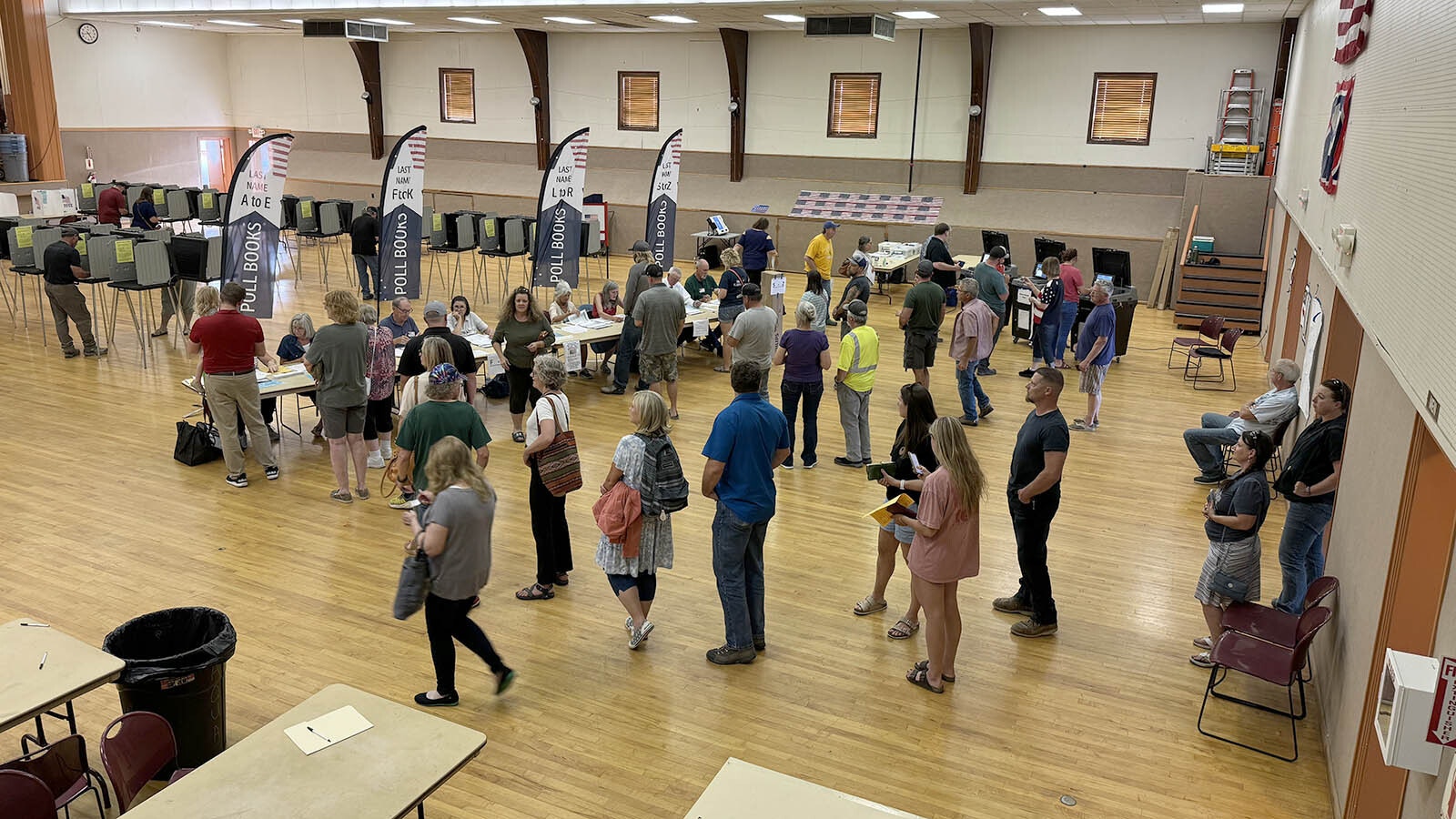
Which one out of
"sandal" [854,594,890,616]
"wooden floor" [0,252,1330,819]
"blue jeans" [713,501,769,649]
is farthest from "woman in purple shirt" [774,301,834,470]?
"blue jeans" [713,501,769,649]

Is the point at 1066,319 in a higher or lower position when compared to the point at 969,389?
higher

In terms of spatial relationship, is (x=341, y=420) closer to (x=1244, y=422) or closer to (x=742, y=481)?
(x=742, y=481)

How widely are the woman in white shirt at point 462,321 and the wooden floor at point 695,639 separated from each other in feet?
3.76

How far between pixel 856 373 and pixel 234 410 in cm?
465

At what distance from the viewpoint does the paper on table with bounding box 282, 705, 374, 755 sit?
10.9ft

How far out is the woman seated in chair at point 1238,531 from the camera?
16.5 ft

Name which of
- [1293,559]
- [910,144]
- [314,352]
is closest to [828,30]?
[910,144]

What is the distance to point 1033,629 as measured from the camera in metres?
5.72

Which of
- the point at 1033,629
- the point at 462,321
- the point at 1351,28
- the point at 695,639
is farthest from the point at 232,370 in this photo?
the point at 1351,28

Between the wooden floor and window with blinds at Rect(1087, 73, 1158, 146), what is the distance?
973cm

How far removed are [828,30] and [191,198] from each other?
1230 cm

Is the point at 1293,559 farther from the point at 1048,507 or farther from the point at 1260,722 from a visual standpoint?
the point at 1048,507

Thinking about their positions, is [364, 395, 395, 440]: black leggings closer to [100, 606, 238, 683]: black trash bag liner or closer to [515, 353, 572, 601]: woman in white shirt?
[515, 353, 572, 601]: woman in white shirt

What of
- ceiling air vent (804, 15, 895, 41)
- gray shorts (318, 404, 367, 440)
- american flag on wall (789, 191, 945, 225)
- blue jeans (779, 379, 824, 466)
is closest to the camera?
gray shorts (318, 404, 367, 440)
